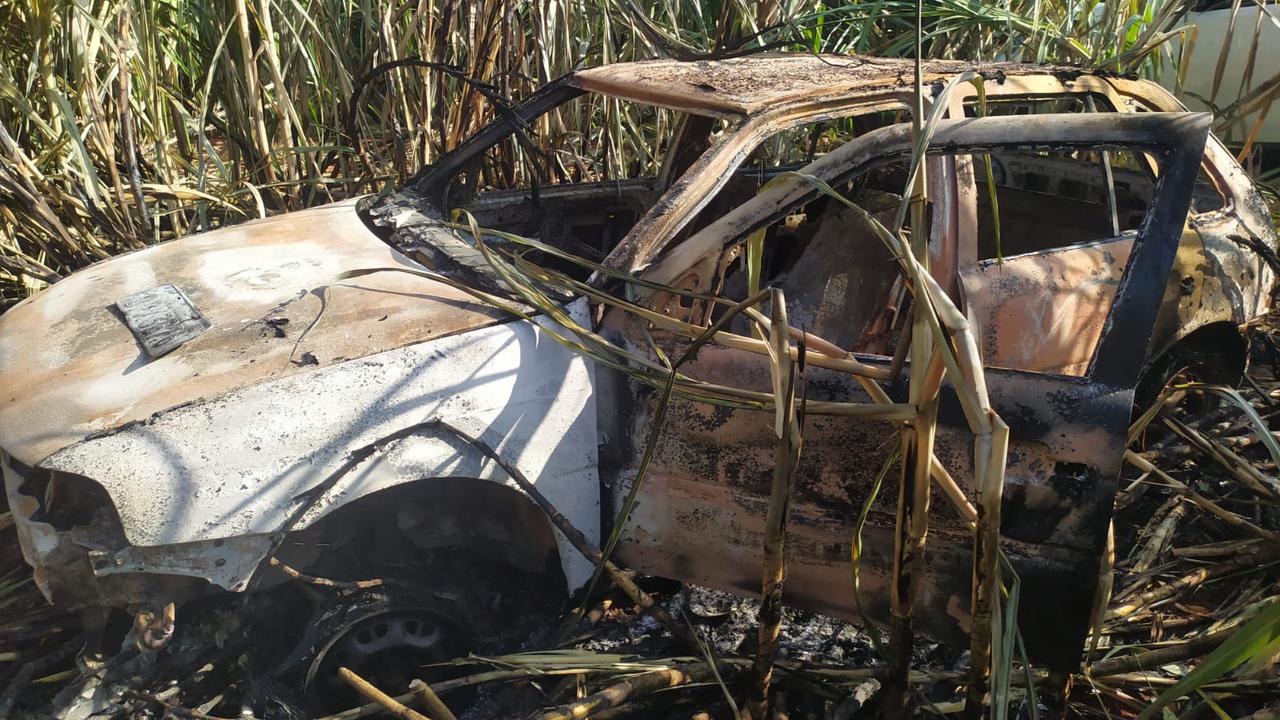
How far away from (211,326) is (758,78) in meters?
1.67

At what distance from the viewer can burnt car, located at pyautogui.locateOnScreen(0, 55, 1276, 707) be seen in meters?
2.07

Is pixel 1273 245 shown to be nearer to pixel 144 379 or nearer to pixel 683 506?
pixel 683 506

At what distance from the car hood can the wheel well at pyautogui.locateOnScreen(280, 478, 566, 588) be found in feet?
1.25

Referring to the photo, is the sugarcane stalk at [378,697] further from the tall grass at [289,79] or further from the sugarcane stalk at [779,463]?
the tall grass at [289,79]

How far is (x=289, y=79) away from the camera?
4758 millimetres

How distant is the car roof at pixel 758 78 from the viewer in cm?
263

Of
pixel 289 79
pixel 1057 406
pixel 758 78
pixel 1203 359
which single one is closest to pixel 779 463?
pixel 1057 406

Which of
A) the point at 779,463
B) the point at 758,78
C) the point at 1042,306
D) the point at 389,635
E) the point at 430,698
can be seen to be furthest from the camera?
the point at 758,78

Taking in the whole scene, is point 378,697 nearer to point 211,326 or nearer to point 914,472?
point 211,326

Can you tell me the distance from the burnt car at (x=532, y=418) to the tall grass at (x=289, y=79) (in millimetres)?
1489

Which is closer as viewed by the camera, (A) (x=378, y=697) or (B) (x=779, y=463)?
(B) (x=779, y=463)

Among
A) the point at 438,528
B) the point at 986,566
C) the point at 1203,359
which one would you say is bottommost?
the point at 438,528

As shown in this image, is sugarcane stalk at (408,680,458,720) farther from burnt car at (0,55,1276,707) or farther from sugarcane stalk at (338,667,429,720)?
burnt car at (0,55,1276,707)

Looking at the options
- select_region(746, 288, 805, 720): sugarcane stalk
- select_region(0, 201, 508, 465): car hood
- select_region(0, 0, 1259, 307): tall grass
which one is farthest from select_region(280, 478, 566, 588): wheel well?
select_region(0, 0, 1259, 307): tall grass
